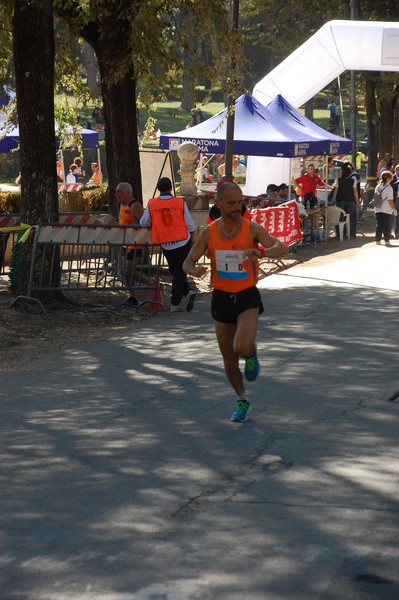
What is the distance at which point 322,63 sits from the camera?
95.0 feet

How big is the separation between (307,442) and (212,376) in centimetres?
278

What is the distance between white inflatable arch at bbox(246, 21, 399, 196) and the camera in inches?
1100

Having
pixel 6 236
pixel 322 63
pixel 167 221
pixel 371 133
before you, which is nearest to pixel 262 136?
pixel 322 63

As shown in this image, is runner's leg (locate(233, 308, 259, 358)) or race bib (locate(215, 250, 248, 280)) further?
race bib (locate(215, 250, 248, 280))

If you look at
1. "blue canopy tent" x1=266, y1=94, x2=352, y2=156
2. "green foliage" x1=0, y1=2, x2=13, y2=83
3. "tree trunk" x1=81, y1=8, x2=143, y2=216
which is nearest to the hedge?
"blue canopy tent" x1=266, y1=94, x2=352, y2=156

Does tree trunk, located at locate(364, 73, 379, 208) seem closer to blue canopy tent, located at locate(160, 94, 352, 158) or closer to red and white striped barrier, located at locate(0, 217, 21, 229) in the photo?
blue canopy tent, located at locate(160, 94, 352, 158)

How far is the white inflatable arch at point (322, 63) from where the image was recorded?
27.9 meters

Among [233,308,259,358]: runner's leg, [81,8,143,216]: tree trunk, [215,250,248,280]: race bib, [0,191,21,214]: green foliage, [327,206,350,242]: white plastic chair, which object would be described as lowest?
[327,206,350,242]: white plastic chair

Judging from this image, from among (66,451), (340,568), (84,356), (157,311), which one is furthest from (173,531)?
(157,311)

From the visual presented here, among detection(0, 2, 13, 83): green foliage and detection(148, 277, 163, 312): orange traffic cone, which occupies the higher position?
detection(0, 2, 13, 83): green foliage

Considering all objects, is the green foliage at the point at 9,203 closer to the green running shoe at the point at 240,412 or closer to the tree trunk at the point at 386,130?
the tree trunk at the point at 386,130

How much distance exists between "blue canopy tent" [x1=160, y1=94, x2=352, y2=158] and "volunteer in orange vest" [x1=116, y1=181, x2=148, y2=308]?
861 centimetres

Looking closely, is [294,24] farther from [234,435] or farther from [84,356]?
[234,435]

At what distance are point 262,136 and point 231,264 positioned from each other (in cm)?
1750
